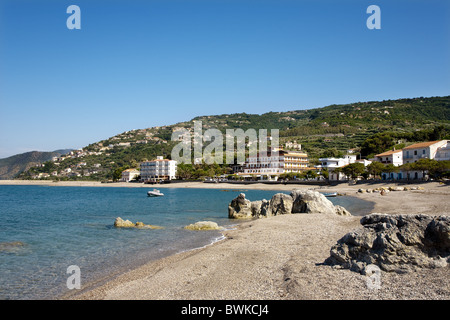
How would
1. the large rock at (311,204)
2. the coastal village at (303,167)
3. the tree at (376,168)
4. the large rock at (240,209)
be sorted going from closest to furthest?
the large rock at (311,204) < the large rock at (240,209) < the coastal village at (303,167) < the tree at (376,168)

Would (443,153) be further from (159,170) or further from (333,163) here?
(159,170)

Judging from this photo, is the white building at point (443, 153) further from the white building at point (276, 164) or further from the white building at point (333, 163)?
the white building at point (276, 164)

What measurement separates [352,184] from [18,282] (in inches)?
2662

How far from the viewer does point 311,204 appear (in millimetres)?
24312

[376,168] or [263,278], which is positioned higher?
[376,168]

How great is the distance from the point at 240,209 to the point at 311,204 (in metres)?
5.92

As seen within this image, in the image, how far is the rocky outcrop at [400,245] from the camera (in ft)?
25.3

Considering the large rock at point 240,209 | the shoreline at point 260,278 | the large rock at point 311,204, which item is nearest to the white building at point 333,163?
the large rock at point 240,209

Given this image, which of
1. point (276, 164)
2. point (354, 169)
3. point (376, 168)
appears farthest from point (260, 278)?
point (276, 164)

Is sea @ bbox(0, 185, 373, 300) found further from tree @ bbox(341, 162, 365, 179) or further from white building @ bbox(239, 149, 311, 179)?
white building @ bbox(239, 149, 311, 179)

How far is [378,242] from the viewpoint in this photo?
829 cm

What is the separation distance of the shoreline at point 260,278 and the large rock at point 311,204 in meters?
8.84
